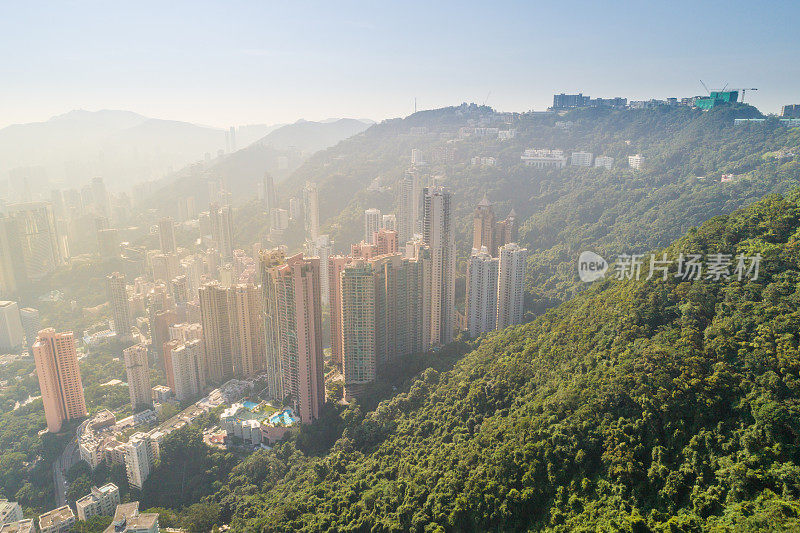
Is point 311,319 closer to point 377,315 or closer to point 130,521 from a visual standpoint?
point 377,315

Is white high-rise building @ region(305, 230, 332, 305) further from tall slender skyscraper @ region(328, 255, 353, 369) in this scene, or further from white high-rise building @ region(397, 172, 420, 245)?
tall slender skyscraper @ region(328, 255, 353, 369)

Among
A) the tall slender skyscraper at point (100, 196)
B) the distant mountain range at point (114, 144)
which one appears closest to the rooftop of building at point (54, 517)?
the tall slender skyscraper at point (100, 196)

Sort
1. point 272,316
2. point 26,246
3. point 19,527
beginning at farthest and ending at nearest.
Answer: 1. point 26,246
2. point 272,316
3. point 19,527

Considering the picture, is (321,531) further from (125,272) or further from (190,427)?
(125,272)

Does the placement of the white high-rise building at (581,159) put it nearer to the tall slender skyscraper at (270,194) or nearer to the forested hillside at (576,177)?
the forested hillside at (576,177)

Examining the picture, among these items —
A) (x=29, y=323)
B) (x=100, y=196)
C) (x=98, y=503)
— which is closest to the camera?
(x=98, y=503)

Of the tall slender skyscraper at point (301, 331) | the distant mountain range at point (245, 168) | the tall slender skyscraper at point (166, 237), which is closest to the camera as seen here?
the tall slender skyscraper at point (301, 331)

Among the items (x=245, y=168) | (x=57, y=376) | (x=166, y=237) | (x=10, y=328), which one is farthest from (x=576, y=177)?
(x=245, y=168)
